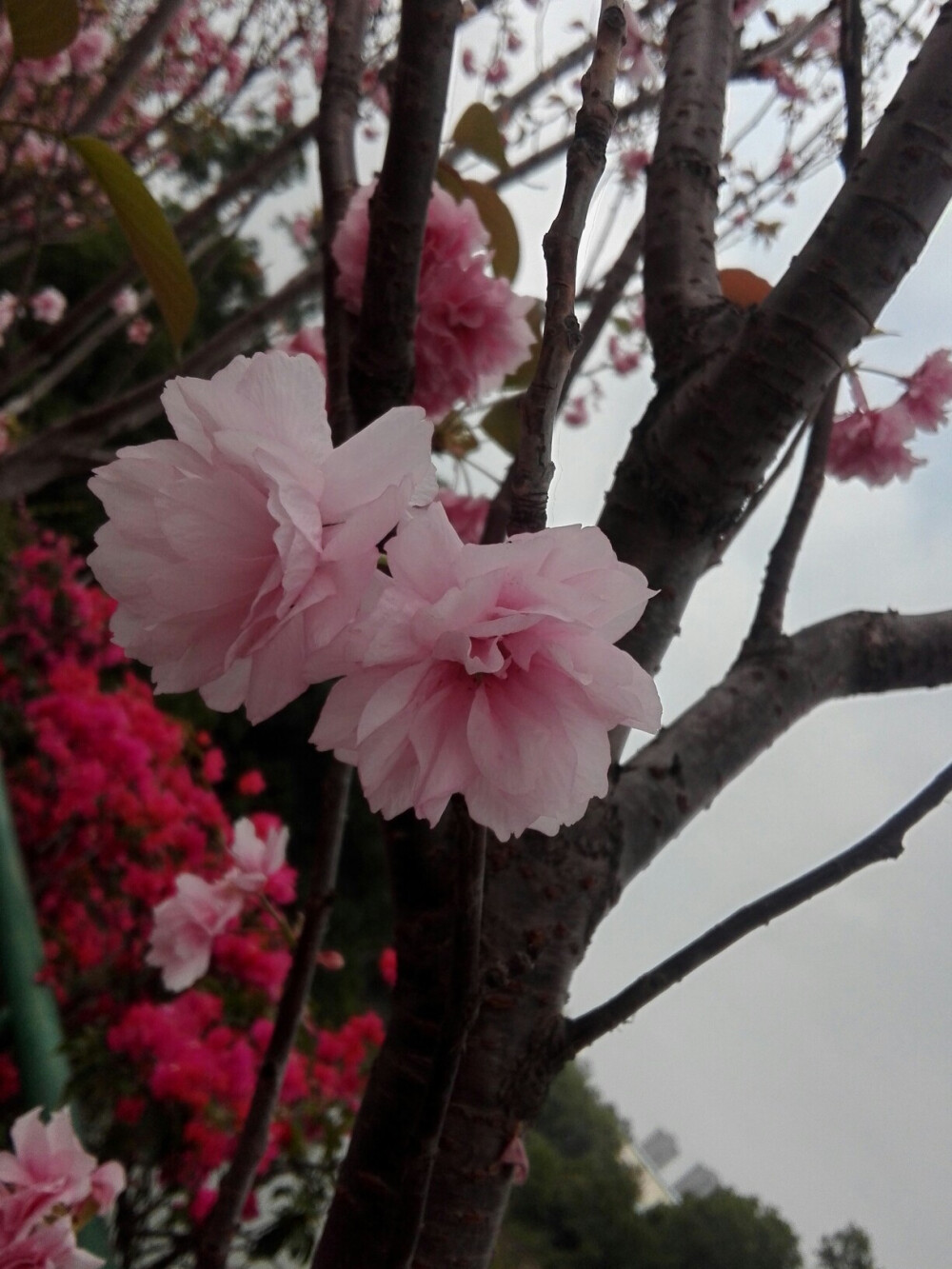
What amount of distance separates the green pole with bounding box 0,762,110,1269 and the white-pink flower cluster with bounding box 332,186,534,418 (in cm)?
122

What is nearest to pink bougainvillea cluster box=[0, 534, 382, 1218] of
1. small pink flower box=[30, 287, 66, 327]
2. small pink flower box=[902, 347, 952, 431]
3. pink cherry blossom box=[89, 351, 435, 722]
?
pink cherry blossom box=[89, 351, 435, 722]

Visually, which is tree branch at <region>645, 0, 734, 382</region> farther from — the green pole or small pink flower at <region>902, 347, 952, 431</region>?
the green pole

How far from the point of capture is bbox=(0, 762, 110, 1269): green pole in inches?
52.5

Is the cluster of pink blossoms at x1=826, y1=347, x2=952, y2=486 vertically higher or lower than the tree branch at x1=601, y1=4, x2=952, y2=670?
higher

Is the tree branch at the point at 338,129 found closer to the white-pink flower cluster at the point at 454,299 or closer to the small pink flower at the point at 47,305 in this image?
the white-pink flower cluster at the point at 454,299

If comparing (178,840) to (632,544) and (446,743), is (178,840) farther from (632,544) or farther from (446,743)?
(446,743)

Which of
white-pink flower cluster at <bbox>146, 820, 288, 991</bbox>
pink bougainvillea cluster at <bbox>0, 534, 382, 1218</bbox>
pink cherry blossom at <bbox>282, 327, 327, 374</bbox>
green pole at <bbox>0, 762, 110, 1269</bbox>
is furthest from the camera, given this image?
pink bougainvillea cluster at <bbox>0, 534, 382, 1218</bbox>

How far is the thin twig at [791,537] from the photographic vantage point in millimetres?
707

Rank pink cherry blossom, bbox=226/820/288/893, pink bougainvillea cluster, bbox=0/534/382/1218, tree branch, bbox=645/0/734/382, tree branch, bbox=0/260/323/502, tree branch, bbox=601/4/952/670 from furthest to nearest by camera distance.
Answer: tree branch, bbox=0/260/323/502 → pink bougainvillea cluster, bbox=0/534/382/1218 → pink cherry blossom, bbox=226/820/288/893 → tree branch, bbox=645/0/734/382 → tree branch, bbox=601/4/952/670

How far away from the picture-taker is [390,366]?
653 millimetres

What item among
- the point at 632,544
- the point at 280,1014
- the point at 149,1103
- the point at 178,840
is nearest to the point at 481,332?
the point at 632,544

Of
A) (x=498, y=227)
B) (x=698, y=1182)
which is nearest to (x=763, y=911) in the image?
(x=498, y=227)

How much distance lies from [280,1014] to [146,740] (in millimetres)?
1944

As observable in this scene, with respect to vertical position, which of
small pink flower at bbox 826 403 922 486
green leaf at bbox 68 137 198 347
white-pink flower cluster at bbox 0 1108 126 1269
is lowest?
white-pink flower cluster at bbox 0 1108 126 1269
